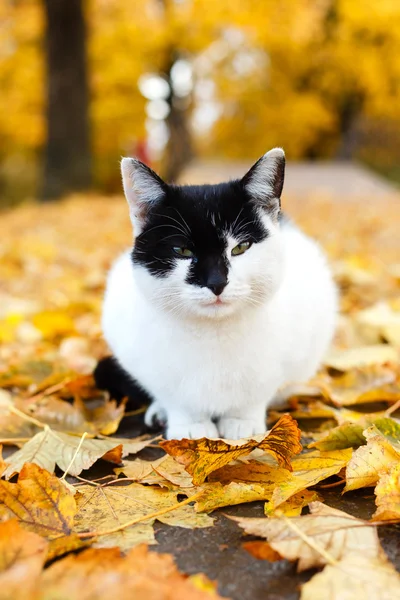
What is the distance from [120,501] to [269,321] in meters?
0.56

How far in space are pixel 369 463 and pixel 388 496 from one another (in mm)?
120

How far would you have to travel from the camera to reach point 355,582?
2.89 ft

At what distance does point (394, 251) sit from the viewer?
4.23 meters

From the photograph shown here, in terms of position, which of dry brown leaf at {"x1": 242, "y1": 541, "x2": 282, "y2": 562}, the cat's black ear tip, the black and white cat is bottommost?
dry brown leaf at {"x1": 242, "y1": 541, "x2": 282, "y2": 562}

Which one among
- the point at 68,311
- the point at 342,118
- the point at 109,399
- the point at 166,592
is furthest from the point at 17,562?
the point at 342,118

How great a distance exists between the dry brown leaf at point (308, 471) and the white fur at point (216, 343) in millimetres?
202

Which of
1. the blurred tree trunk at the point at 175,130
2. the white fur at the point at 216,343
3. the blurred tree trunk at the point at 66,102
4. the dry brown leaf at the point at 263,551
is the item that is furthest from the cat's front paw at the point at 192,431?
the blurred tree trunk at the point at 175,130

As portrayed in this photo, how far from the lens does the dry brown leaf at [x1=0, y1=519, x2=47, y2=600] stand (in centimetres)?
80

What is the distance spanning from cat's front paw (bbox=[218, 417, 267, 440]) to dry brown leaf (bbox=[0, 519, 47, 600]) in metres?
0.66

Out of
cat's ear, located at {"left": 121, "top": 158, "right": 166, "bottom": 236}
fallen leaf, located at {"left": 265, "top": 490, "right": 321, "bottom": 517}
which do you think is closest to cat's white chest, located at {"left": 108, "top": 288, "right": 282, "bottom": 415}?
cat's ear, located at {"left": 121, "top": 158, "right": 166, "bottom": 236}

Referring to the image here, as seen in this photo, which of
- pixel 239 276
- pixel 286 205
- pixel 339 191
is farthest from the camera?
pixel 339 191

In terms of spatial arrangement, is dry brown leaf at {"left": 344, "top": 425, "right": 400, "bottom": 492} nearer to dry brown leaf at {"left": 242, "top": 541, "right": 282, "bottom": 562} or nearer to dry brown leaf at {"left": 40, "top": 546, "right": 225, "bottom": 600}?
dry brown leaf at {"left": 242, "top": 541, "right": 282, "bottom": 562}

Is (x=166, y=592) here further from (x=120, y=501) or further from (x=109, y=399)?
(x=109, y=399)

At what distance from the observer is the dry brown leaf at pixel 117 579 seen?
2.63 feet
